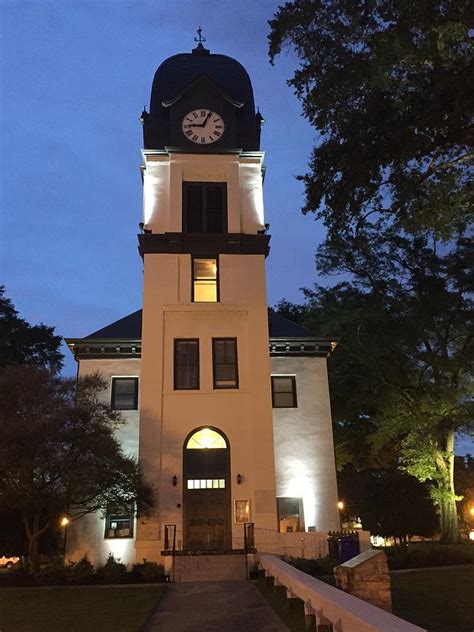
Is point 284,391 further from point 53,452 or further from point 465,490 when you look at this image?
point 465,490

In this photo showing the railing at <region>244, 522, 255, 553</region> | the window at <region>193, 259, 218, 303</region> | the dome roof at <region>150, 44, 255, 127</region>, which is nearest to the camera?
the railing at <region>244, 522, 255, 553</region>

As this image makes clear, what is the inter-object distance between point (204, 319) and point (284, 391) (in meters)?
4.47

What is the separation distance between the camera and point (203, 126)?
25.9 metres

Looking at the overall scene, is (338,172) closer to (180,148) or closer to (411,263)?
(180,148)

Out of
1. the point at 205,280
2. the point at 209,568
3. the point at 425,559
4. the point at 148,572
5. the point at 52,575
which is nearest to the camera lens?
the point at 52,575

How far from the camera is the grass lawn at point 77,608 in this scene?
33.6 feet

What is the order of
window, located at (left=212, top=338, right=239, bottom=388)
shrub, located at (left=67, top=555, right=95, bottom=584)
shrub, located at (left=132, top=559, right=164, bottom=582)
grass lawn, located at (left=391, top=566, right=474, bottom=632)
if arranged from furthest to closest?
window, located at (left=212, top=338, right=239, bottom=388) < shrub, located at (left=132, top=559, right=164, bottom=582) < shrub, located at (left=67, top=555, right=95, bottom=584) < grass lawn, located at (left=391, top=566, right=474, bottom=632)

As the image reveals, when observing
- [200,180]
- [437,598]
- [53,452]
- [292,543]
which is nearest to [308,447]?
[292,543]

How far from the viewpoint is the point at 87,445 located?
1772 centimetres

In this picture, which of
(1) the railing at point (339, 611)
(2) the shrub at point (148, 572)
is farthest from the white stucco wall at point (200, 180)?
(1) the railing at point (339, 611)

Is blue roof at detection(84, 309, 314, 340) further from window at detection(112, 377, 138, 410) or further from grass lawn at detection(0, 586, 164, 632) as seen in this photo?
grass lawn at detection(0, 586, 164, 632)

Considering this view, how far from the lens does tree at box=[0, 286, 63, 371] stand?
4031cm

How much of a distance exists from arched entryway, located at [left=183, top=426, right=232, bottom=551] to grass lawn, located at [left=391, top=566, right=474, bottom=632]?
6.23 metres

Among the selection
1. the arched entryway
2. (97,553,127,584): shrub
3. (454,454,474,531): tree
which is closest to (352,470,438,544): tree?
the arched entryway
